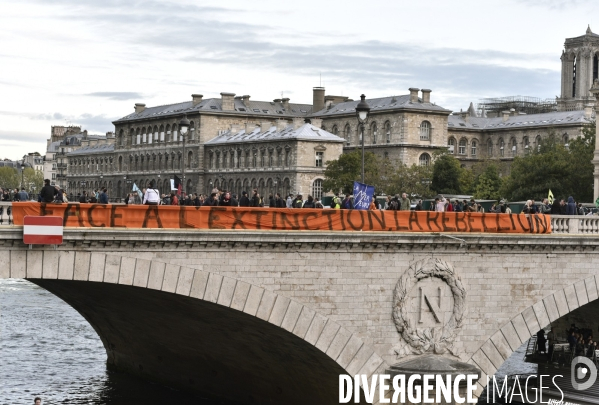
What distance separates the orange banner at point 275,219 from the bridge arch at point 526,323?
210cm

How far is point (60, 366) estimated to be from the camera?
48.9m

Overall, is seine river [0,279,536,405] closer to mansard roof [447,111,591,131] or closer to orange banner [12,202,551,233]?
orange banner [12,202,551,233]

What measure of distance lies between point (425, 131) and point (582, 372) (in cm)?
10525

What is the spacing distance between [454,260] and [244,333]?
6945 mm

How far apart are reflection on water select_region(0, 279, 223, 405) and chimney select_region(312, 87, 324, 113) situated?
10232 centimetres

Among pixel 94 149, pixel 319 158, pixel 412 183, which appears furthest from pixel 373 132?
pixel 94 149

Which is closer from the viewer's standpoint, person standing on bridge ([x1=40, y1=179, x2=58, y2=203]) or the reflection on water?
person standing on bridge ([x1=40, y1=179, x2=58, y2=203])

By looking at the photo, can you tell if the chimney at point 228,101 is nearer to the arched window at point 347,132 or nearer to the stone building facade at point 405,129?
the arched window at point 347,132

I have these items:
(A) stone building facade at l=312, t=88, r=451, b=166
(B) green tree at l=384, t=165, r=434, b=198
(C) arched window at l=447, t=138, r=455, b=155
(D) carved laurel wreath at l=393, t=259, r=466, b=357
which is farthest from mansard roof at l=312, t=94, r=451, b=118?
(D) carved laurel wreath at l=393, t=259, r=466, b=357

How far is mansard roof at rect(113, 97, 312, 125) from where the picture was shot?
154m

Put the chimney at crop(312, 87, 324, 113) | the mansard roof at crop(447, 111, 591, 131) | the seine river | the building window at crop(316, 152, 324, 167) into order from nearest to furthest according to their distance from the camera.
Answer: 1. the seine river
2. the building window at crop(316, 152, 324, 167)
3. the mansard roof at crop(447, 111, 591, 131)
4. the chimney at crop(312, 87, 324, 113)

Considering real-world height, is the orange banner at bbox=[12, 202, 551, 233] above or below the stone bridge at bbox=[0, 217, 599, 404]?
above

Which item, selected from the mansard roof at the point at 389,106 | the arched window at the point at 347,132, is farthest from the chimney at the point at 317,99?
the arched window at the point at 347,132

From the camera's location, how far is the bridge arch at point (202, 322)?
2741cm
